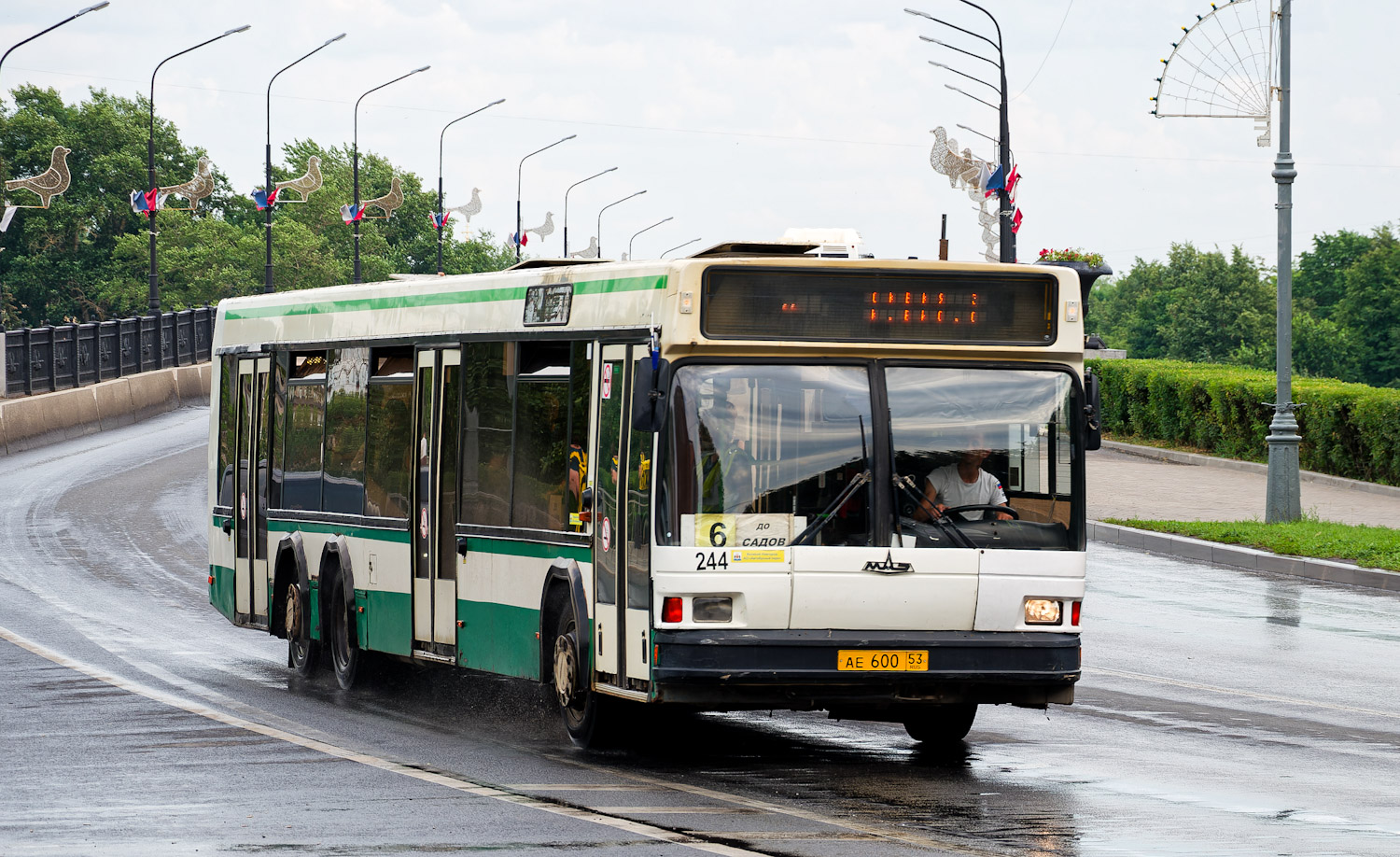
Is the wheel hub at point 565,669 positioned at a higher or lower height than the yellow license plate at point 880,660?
lower

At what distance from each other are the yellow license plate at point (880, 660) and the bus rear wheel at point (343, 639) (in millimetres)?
5249

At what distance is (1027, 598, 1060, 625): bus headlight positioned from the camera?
9984mm

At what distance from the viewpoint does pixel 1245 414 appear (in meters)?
34.6

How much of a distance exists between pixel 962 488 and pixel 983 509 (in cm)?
15

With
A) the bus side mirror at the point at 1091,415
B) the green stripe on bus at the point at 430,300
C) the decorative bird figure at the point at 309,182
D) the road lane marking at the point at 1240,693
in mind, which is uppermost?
the decorative bird figure at the point at 309,182

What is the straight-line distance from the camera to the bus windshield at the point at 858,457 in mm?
9750

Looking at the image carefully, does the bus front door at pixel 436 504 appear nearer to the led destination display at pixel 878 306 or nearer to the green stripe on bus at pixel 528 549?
the green stripe on bus at pixel 528 549

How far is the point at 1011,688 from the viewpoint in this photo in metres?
10.1

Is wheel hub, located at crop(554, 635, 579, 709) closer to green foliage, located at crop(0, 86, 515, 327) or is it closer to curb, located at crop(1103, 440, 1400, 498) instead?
curb, located at crop(1103, 440, 1400, 498)

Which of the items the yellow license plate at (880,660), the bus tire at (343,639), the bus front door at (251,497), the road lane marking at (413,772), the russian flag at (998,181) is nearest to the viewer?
the road lane marking at (413,772)

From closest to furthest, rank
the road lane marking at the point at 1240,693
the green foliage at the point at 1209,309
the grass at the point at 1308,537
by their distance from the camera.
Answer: the road lane marking at the point at 1240,693 → the grass at the point at 1308,537 → the green foliage at the point at 1209,309

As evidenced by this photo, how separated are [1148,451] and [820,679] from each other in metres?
28.0

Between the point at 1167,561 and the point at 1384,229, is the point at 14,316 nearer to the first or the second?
the point at 1384,229

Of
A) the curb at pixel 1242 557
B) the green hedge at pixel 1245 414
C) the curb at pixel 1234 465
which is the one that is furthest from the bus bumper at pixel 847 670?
the green hedge at pixel 1245 414
